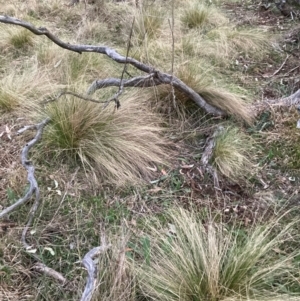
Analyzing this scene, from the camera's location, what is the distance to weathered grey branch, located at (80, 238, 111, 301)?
66.4 inches

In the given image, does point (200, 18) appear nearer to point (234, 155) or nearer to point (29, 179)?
point (234, 155)

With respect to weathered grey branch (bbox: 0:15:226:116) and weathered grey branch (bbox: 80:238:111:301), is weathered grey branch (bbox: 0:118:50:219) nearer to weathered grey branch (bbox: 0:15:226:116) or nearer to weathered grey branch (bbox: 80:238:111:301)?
weathered grey branch (bbox: 80:238:111:301)

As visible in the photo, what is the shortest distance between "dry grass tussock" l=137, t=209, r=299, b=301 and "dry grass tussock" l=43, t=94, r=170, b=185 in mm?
750

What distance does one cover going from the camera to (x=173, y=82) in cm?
304

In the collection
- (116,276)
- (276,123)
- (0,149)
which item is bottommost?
(0,149)

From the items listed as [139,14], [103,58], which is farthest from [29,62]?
[139,14]

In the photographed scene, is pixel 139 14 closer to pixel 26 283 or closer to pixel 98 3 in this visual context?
pixel 98 3

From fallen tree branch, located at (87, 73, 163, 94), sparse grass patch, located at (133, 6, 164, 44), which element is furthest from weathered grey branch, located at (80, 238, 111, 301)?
sparse grass patch, located at (133, 6, 164, 44)

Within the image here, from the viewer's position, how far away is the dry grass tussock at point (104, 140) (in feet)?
8.78

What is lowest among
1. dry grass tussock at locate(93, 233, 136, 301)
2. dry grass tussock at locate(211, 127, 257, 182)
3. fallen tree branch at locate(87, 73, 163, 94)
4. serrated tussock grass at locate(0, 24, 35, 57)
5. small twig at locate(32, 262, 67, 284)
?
serrated tussock grass at locate(0, 24, 35, 57)

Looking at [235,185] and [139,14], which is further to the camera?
[139,14]

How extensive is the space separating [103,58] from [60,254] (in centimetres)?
243

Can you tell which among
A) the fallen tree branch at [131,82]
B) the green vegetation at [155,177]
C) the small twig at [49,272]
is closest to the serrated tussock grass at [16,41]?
the green vegetation at [155,177]

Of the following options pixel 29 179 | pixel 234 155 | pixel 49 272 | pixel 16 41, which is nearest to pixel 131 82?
pixel 234 155
